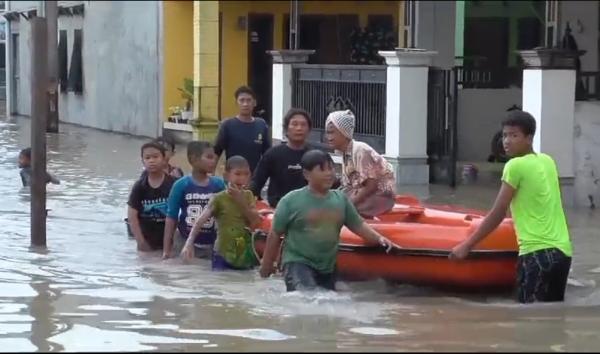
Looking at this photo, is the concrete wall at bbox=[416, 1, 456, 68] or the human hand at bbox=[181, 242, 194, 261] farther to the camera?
the concrete wall at bbox=[416, 1, 456, 68]

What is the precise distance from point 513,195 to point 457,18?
16.5 meters

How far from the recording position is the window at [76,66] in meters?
32.6

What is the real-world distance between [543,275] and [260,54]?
19.8m

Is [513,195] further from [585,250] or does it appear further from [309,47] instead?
[309,47]

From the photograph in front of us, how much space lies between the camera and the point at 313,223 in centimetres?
860

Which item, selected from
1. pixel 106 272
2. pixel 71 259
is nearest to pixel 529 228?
pixel 106 272

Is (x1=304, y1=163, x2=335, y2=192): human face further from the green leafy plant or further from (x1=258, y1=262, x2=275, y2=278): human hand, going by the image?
the green leafy plant

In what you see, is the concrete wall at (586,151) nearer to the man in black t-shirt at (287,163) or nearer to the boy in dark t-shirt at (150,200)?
the man in black t-shirt at (287,163)

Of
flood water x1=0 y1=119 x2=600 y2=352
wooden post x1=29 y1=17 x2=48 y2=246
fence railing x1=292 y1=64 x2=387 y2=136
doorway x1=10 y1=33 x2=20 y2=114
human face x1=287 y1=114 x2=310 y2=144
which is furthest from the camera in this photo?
doorway x1=10 y1=33 x2=20 y2=114

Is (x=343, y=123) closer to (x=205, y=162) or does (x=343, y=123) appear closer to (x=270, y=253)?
(x=270, y=253)

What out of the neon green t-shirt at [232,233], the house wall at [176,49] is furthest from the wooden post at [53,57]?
the neon green t-shirt at [232,233]

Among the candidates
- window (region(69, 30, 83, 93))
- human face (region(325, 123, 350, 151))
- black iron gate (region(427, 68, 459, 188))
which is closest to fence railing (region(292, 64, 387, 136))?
black iron gate (region(427, 68, 459, 188))

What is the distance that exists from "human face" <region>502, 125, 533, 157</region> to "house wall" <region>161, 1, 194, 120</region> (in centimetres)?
1843

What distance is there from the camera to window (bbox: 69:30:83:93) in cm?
3262
